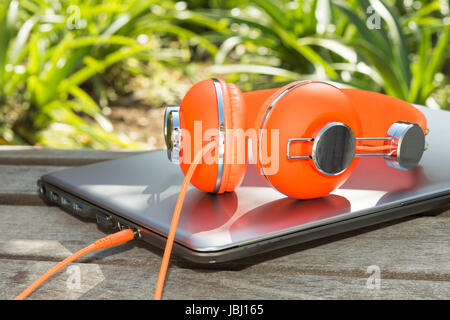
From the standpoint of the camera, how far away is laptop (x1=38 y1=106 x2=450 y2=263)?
18.7 inches

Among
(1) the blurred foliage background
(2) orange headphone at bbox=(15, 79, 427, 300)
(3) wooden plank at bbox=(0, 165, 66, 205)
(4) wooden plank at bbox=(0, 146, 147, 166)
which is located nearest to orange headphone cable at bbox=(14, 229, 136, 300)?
(2) orange headphone at bbox=(15, 79, 427, 300)

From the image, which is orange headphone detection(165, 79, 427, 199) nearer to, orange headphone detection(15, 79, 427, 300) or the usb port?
orange headphone detection(15, 79, 427, 300)

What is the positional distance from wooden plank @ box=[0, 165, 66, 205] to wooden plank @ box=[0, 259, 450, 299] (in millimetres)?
246

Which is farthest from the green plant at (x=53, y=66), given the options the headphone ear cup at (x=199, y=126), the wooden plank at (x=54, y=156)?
the headphone ear cup at (x=199, y=126)

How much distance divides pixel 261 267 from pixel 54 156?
0.57 meters

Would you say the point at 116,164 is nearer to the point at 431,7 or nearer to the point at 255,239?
the point at 255,239

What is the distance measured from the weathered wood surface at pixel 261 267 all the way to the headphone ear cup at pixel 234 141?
0.29 feet

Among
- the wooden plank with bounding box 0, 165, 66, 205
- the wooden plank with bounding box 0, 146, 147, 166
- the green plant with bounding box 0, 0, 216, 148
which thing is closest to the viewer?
the wooden plank with bounding box 0, 165, 66, 205

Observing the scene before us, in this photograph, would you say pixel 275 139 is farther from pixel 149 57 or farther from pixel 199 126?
pixel 149 57

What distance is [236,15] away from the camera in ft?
6.05

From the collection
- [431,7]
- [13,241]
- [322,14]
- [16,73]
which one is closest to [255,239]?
[13,241]

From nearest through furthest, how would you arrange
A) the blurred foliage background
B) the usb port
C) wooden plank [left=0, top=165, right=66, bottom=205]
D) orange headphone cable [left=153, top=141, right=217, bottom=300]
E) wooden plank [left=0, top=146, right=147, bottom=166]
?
orange headphone cable [left=153, top=141, right=217, bottom=300]
the usb port
wooden plank [left=0, top=165, right=66, bottom=205]
wooden plank [left=0, top=146, right=147, bottom=166]
the blurred foliage background

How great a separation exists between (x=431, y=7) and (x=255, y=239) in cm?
187

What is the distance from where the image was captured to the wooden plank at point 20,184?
28.9 inches
